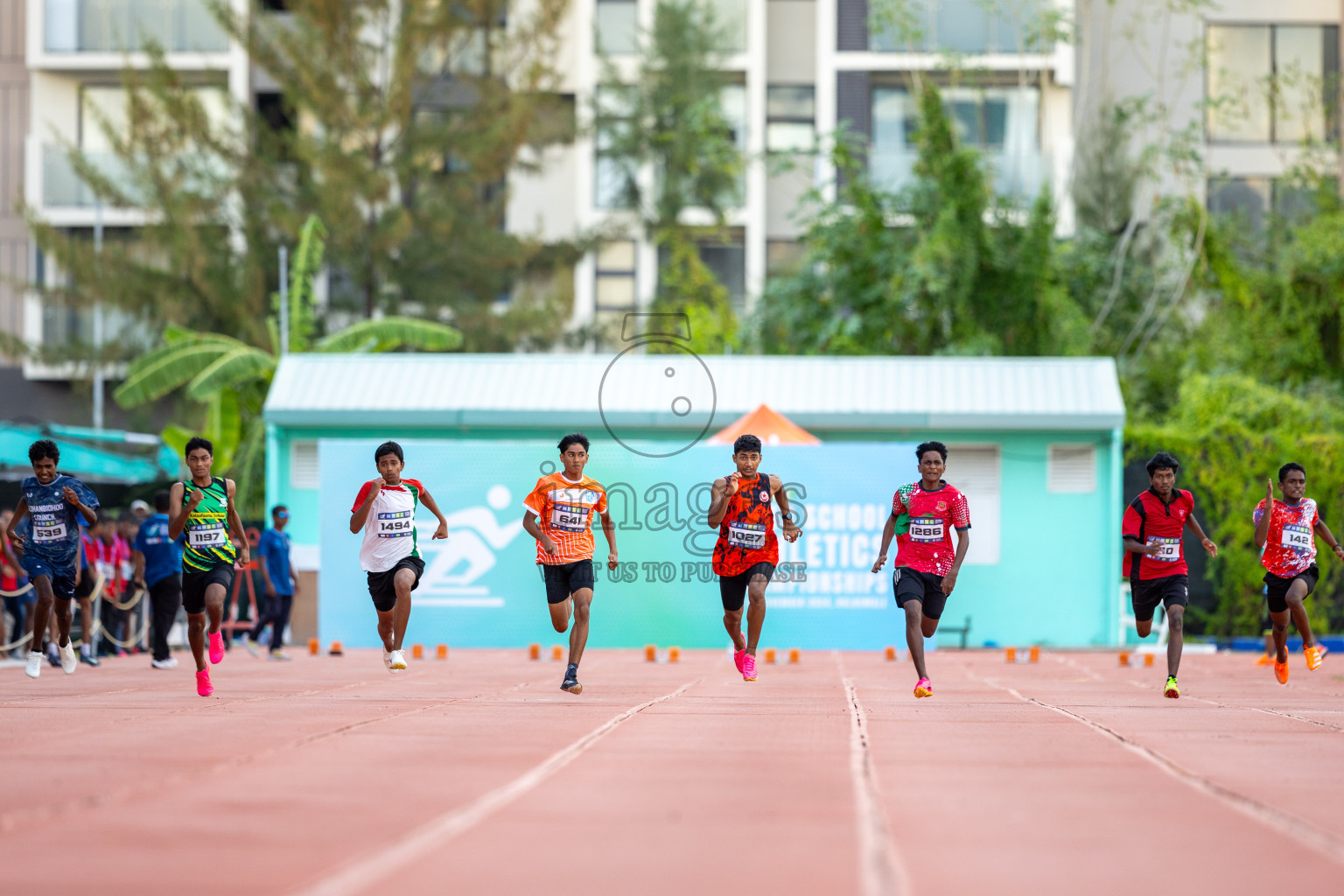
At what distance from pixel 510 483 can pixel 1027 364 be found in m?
7.31

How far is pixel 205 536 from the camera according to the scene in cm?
1143

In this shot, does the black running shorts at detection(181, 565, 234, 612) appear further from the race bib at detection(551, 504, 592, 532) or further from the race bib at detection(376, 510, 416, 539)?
the race bib at detection(551, 504, 592, 532)

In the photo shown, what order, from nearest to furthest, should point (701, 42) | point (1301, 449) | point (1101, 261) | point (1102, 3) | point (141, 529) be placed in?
point (141, 529), point (1301, 449), point (1101, 261), point (1102, 3), point (701, 42)

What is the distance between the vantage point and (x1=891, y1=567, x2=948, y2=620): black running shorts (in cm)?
1152

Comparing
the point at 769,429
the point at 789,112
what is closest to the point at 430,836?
the point at 769,429

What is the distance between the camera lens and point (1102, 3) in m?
36.8

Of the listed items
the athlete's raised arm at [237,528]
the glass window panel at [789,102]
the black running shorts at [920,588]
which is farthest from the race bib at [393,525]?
the glass window panel at [789,102]

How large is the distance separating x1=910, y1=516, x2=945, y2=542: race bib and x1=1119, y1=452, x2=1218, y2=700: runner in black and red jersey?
1.68m

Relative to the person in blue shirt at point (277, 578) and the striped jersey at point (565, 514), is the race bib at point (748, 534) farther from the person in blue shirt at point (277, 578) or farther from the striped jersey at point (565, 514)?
the person in blue shirt at point (277, 578)

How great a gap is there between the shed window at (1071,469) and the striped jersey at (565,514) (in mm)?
11584

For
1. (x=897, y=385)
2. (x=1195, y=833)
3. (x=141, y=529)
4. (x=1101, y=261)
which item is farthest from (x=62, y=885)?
(x=1101, y=261)

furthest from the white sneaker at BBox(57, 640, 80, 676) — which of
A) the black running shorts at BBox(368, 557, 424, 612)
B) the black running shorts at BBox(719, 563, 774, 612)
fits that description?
the black running shorts at BBox(719, 563, 774, 612)

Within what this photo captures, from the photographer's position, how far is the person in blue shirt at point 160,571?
50.3 ft

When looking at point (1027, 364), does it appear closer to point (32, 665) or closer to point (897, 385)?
point (897, 385)
